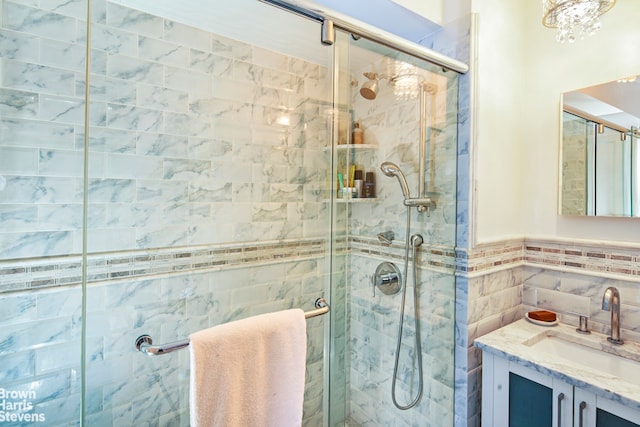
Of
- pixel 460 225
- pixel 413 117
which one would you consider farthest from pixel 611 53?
pixel 460 225

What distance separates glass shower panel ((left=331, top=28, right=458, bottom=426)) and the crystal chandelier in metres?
0.41

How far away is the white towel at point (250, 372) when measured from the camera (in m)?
0.92

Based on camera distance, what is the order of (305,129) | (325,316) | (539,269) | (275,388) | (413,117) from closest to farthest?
1. (275,388)
2. (325,316)
3. (305,129)
4. (413,117)
5. (539,269)

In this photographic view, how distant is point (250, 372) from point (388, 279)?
0.87 m

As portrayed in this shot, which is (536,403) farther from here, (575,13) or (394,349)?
(575,13)

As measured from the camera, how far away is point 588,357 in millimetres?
1296

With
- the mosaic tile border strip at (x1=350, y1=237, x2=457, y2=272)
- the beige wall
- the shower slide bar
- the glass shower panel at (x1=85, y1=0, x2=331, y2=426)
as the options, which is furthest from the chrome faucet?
the shower slide bar

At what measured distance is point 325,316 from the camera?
1271 mm

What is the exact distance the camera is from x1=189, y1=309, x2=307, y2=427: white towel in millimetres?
917

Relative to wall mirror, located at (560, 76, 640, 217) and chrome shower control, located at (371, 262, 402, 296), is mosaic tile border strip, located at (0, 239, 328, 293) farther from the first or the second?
wall mirror, located at (560, 76, 640, 217)

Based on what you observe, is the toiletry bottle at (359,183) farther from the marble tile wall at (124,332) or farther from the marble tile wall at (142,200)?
the marble tile wall at (124,332)

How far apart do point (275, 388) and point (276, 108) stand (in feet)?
3.74

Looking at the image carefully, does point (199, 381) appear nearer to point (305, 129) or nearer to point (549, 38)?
point (305, 129)

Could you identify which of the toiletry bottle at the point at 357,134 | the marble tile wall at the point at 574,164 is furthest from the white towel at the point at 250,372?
the marble tile wall at the point at 574,164
